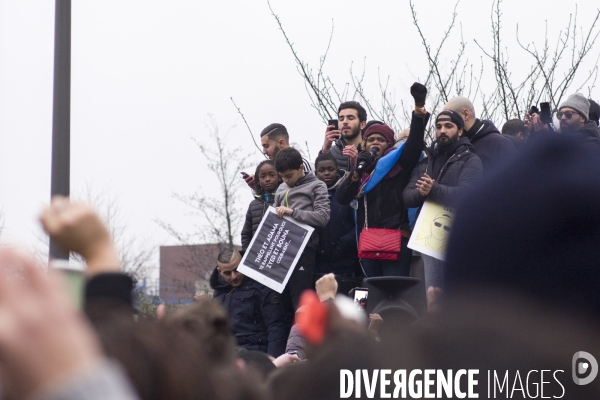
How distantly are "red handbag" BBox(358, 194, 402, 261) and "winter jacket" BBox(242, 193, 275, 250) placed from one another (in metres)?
1.31

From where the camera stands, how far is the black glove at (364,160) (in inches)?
272

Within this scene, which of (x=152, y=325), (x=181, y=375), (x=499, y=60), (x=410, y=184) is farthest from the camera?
(x=499, y=60)

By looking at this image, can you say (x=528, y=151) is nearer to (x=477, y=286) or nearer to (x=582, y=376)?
(x=477, y=286)

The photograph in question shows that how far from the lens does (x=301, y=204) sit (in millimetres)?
7258

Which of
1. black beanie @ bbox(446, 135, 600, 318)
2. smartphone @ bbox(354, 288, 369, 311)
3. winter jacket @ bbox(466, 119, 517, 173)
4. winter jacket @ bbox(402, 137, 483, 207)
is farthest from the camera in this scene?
winter jacket @ bbox(466, 119, 517, 173)

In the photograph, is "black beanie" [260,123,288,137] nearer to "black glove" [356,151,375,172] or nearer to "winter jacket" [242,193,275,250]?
"winter jacket" [242,193,275,250]

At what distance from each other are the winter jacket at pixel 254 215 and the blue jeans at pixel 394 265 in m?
1.34

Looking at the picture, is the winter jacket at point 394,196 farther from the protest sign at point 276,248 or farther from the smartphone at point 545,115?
the smartphone at point 545,115

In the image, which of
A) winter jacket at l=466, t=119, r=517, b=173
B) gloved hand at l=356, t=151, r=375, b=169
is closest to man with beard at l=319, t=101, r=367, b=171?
gloved hand at l=356, t=151, r=375, b=169

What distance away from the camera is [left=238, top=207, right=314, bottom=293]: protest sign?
23.6 ft

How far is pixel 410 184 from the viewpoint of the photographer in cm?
649

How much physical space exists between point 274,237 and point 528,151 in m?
5.80

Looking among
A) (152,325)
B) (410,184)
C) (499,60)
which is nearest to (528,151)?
(152,325)

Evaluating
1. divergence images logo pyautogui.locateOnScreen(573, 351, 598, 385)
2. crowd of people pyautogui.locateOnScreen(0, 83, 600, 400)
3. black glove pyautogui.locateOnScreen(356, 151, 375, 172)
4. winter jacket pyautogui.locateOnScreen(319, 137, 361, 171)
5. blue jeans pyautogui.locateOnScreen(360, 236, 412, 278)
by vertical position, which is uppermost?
winter jacket pyautogui.locateOnScreen(319, 137, 361, 171)
